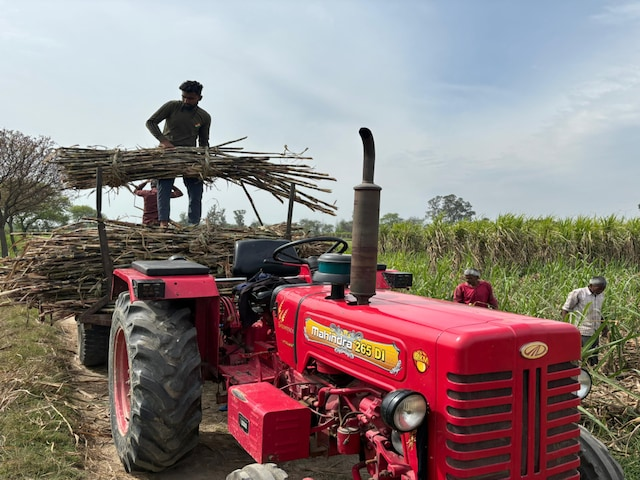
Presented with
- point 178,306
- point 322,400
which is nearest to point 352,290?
point 322,400

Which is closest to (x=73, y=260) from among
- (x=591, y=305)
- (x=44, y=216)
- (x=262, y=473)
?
(x=262, y=473)

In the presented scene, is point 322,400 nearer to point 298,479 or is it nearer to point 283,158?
point 298,479

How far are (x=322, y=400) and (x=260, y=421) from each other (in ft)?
1.21

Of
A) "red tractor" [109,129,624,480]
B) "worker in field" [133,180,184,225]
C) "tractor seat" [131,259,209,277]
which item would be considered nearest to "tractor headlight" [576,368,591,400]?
"red tractor" [109,129,624,480]

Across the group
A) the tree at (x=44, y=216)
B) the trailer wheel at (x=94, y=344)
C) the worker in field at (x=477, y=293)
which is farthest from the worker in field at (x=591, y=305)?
the tree at (x=44, y=216)

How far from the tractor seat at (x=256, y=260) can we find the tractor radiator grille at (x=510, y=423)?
233 centimetres

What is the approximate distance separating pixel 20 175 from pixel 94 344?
15210 mm

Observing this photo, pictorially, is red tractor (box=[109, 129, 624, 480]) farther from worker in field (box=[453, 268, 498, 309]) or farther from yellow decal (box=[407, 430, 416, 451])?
worker in field (box=[453, 268, 498, 309])

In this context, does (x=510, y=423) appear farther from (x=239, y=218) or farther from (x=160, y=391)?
(x=239, y=218)

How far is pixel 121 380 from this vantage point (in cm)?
386

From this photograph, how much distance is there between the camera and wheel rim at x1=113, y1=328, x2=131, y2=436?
370 centimetres

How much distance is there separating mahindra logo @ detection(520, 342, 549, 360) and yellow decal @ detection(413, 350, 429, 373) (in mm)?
361

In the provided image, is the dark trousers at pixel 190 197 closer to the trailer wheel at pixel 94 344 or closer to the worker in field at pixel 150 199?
the worker in field at pixel 150 199

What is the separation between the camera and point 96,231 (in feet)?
16.4
